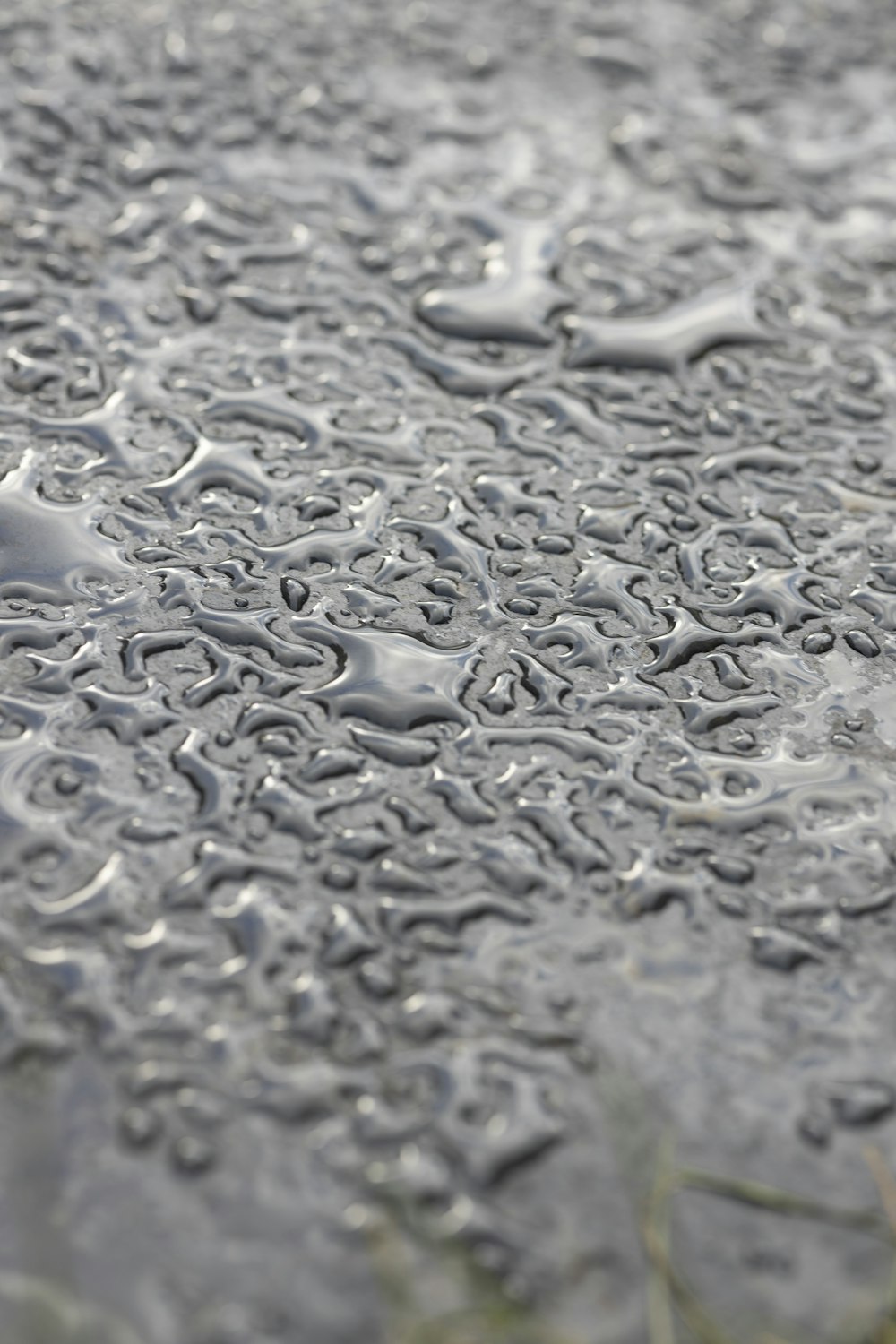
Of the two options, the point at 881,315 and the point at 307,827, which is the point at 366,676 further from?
the point at 881,315

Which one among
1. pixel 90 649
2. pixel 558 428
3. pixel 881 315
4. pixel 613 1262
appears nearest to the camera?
pixel 613 1262

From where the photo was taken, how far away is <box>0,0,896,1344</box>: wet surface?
996mm

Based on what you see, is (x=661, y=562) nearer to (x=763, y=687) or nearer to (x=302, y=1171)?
(x=763, y=687)

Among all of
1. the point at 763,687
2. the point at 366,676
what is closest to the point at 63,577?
the point at 366,676

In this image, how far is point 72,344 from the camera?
5.51 ft

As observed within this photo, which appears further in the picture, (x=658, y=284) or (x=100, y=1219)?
(x=658, y=284)

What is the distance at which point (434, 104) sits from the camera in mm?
2215

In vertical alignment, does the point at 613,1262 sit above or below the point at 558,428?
below

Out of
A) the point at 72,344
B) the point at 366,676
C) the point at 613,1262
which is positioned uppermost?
the point at 72,344

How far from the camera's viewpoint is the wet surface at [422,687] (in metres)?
1.00

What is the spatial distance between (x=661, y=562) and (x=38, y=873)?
755 millimetres

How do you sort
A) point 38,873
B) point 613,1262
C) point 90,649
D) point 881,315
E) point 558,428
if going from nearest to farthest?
point 613,1262 < point 38,873 < point 90,649 < point 558,428 < point 881,315

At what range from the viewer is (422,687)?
52.7 inches

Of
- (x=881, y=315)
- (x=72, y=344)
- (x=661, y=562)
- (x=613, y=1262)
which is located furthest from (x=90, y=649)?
(x=881, y=315)
